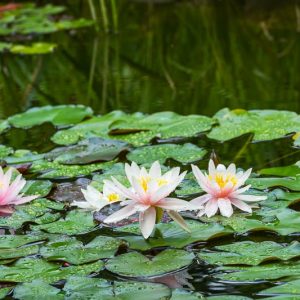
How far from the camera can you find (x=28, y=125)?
2.33 m

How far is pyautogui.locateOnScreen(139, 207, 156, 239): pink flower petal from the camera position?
1.32 meters

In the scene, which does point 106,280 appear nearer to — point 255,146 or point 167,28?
point 255,146

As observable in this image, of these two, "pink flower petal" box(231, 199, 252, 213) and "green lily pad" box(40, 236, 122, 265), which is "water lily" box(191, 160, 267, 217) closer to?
"pink flower petal" box(231, 199, 252, 213)

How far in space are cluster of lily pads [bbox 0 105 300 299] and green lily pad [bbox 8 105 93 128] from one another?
0.38 m

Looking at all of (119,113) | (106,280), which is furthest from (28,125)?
(106,280)

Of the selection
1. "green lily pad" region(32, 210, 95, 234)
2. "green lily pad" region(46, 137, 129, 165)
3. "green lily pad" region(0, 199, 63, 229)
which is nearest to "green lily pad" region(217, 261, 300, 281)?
"green lily pad" region(32, 210, 95, 234)

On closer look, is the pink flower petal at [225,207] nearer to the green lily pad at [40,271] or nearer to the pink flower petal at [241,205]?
the pink flower petal at [241,205]

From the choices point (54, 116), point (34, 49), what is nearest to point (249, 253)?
point (54, 116)

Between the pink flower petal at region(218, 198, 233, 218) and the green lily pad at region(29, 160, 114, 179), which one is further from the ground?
the pink flower petal at region(218, 198, 233, 218)

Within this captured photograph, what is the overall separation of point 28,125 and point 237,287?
4.23ft

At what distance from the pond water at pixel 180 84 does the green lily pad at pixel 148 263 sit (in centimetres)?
1

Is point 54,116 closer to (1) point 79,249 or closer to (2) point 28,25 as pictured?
(1) point 79,249

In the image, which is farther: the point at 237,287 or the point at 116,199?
the point at 116,199

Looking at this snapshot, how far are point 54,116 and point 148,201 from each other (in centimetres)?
106
